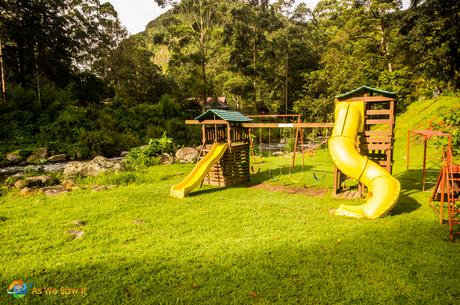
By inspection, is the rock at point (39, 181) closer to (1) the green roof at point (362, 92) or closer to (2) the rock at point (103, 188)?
(2) the rock at point (103, 188)

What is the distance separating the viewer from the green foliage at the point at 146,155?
56.1 ft

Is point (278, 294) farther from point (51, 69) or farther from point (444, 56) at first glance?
point (51, 69)

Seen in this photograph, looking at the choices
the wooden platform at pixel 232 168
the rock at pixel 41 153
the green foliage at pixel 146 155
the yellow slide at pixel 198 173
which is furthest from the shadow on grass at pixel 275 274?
the rock at pixel 41 153

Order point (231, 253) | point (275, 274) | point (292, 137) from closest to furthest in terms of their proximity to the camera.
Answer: point (275, 274), point (231, 253), point (292, 137)

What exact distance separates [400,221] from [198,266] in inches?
204

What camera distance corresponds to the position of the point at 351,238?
620 cm

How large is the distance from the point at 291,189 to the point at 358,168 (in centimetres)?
343

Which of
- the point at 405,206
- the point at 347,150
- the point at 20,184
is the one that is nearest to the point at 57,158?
the point at 20,184

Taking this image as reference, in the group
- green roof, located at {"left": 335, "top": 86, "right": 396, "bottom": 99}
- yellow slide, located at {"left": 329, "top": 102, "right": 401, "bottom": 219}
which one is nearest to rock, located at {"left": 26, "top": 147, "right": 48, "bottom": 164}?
yellow slide, located at {"left": 329, "top": 102, "right": 401, "bottom": 219}

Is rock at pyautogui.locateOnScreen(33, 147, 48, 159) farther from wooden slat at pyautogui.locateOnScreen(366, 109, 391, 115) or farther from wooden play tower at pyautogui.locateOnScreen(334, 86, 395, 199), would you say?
wooden slat at pyautogui.locateOnScreen(366, 109, 391, 115)

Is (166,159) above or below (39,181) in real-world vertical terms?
above

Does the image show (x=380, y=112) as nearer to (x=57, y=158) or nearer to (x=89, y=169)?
(x=89, y=169)

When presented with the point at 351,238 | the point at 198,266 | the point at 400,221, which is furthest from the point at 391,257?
the point at 198,266

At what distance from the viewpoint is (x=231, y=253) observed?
18.6 ft
